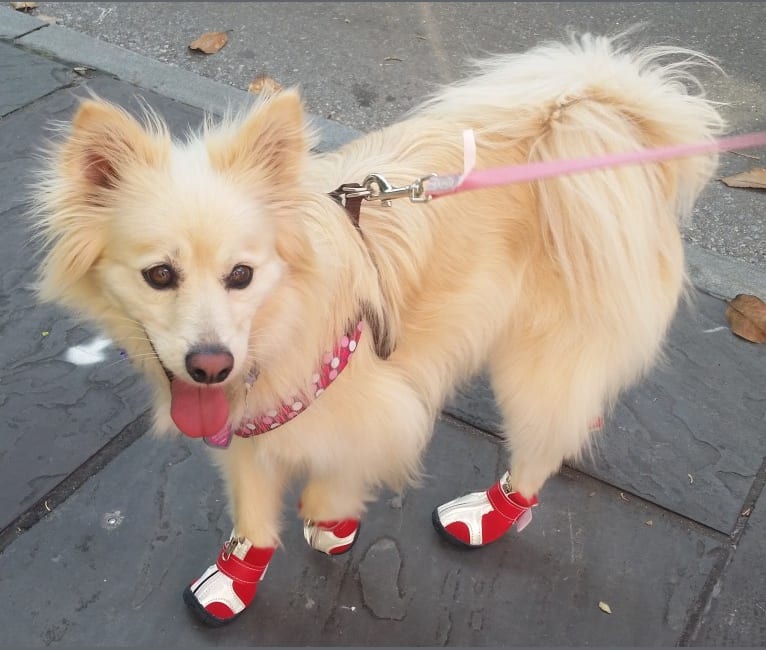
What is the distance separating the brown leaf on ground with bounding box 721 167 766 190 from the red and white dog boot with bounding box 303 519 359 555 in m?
2.87

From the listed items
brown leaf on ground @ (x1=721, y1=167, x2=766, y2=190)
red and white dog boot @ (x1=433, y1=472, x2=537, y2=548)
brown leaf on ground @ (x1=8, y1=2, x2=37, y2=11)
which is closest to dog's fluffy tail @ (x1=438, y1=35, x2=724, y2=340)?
red and white dog boot @ (x1=433, y1=472, x2=537, y2=548)

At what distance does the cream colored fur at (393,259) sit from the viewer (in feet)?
5.20

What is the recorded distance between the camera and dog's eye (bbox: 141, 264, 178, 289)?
61.2 inches

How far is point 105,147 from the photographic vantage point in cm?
159

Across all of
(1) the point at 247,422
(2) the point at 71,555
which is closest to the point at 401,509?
(1) the point at 247,422

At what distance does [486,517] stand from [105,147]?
1.61 meters

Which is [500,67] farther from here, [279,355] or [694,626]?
[694,626]

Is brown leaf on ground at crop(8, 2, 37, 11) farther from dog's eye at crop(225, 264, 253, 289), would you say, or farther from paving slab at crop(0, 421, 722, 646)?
dog's eye at crop(225, 264, 253, 289)

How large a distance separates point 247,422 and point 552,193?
1017 millimetres

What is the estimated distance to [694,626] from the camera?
7.36ft

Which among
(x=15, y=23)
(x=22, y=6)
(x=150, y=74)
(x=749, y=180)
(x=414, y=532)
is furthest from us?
(x=22, y=6)

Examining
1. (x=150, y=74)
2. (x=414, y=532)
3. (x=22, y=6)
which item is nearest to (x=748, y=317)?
(x=414, y=532)

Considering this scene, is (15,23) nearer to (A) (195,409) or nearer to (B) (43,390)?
(B) (43,390)

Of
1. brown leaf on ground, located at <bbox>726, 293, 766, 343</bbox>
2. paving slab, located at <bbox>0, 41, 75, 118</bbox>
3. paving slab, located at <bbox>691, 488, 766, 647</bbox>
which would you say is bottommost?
paving slab, located at <bbox>691, 488, 766, 647</bbox>
